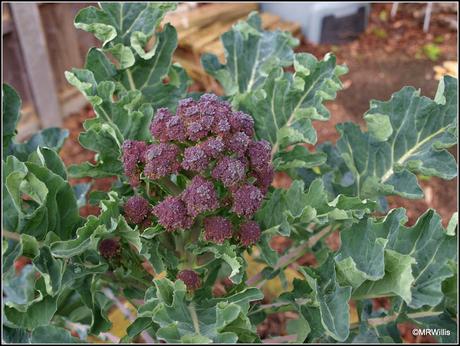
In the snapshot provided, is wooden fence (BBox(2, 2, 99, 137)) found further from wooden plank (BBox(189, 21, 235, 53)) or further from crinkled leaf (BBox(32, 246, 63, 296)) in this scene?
crinkled leaf (BBox(32, 246, 63, 296))

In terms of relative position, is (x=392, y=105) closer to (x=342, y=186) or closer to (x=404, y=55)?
(x=342, y=186)

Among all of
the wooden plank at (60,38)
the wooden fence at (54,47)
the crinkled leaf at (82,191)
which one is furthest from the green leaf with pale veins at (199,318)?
the wooden plank at (60,38)

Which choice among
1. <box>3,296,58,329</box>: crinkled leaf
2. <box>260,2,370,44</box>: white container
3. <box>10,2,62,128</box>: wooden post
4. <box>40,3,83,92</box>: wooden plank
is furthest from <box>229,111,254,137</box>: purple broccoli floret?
<box>260,2,370,44</box>: white container

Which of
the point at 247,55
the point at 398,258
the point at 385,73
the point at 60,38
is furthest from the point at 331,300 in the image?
the point at 385,73

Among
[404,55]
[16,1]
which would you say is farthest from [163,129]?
[404,55]

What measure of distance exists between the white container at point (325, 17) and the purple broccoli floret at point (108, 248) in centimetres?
232

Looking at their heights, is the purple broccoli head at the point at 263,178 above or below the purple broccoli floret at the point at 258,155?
below

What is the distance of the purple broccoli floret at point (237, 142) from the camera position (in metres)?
0.78

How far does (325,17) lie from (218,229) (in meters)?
2.42

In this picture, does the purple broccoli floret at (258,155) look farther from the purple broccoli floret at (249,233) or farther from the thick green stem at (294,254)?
the thick green stem at (294,254)

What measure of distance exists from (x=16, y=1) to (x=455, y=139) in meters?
1.89

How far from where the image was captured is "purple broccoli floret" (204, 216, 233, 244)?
0.80 meters

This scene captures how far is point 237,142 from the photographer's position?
0.78 metres

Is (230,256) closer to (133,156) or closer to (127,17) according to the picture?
(133,156)
